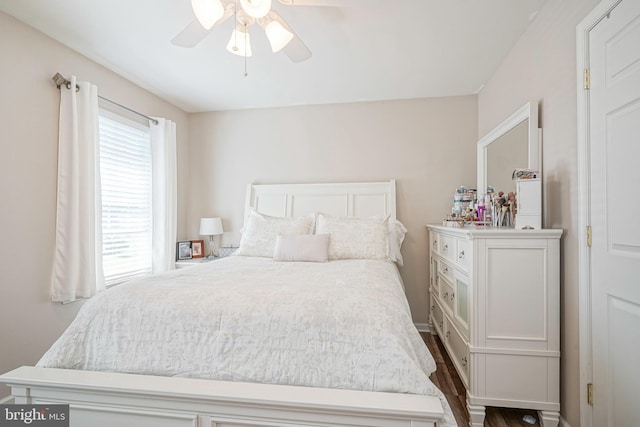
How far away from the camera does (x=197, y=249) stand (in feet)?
11.6

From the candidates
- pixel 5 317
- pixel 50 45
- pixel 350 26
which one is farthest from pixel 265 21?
pixel 5 317

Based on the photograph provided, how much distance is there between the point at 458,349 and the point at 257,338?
5.11 ft

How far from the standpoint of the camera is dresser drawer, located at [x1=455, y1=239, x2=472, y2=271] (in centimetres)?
181

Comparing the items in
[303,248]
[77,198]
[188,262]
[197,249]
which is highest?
[77,198]

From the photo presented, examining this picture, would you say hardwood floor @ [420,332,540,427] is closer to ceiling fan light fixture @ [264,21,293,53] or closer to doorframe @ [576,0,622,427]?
doorframe @ [576,0,622,427]

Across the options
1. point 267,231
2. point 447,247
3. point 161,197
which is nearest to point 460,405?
point 447,247

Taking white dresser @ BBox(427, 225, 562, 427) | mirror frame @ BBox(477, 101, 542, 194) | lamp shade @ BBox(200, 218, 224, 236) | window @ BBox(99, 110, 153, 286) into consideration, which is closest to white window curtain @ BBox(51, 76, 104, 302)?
window @ BBox(99, 110, 153, 286)

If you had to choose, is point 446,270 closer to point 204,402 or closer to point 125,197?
point 204,402

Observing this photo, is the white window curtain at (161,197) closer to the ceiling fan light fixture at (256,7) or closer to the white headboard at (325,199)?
the white headboard at (325,199)

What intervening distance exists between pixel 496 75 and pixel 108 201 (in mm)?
3623

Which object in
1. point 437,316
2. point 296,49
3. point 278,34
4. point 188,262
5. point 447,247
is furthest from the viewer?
point 188,262

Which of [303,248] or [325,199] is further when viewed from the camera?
[325,199]

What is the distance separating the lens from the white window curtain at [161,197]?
10.2 feet

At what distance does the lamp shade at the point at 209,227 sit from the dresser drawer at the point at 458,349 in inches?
100.0
